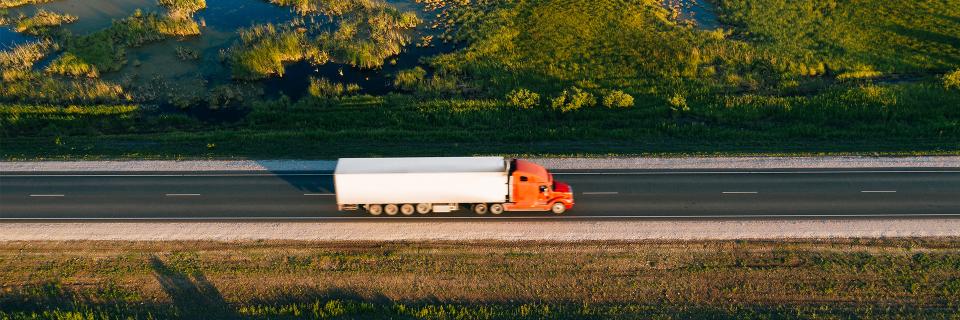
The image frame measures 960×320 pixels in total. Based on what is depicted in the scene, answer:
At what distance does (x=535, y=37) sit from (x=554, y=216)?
1088 inches

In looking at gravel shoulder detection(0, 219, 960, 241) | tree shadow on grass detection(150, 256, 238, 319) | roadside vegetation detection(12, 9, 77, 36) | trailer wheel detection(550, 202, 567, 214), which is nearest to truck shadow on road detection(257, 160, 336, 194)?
gravel shoulder detection(0, 219, 960, 241)

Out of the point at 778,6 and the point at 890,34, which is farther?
the point at 778,6

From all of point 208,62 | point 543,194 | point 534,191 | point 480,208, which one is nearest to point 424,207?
point 480,208

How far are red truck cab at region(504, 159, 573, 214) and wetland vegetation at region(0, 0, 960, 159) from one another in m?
7.47

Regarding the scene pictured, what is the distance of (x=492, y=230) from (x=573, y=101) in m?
16.3

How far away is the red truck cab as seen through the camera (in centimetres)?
2773

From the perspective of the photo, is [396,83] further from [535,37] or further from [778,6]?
[778,6]

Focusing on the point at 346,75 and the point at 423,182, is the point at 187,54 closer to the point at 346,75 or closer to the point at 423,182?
the point at 346,75

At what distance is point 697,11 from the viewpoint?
6044 centimetres

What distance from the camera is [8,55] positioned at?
49.2m

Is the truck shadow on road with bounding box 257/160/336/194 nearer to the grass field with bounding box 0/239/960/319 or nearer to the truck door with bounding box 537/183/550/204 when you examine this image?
the grass field with bounding box 0/239/960/319

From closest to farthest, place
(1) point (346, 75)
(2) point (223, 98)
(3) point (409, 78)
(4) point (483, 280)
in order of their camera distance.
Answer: (4) point (483, 280) < (2) point (223, 98) < (3) point (409, 78) < (1) point (346, 75)

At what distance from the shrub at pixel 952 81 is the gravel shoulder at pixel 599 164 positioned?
11912mm

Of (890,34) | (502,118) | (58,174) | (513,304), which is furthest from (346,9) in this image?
(890,34)
